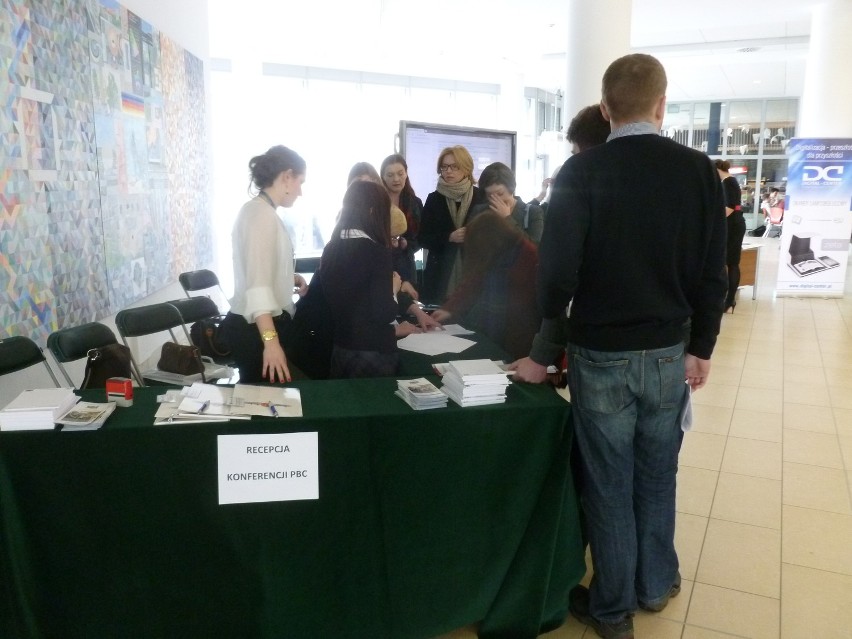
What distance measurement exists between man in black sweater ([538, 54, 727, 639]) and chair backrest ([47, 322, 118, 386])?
1840 millimetres

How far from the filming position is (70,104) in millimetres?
3010

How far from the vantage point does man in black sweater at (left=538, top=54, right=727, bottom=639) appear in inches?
65.4

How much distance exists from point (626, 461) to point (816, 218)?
24.4 ft

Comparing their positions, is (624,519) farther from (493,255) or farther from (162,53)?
(162,53)

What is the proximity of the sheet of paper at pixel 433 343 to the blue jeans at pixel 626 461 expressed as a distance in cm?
74

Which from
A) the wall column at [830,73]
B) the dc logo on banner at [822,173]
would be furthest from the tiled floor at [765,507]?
the wall column at [830,73]

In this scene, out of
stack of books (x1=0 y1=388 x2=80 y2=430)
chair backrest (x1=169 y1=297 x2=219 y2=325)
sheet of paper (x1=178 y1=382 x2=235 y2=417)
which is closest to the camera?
stack of books (x1=0 y1=388 x2=80 y2=430)

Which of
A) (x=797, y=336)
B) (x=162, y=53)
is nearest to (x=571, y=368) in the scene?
(x=162, y=53)

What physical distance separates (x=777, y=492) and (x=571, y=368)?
1706 mm

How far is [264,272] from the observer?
2205 millimetres

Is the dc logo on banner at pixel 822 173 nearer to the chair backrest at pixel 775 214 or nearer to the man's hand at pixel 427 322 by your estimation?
the man's hand at pixel 427 322

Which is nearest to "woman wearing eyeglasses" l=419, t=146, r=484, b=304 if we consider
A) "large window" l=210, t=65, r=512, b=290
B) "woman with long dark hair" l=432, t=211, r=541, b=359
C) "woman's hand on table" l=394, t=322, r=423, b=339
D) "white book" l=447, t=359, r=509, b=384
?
"woman's hand on table" l=394, t=322, r=423, b=339

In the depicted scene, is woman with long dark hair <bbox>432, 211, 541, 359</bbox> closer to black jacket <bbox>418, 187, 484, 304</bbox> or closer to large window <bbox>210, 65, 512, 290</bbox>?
black jacket <bbox>418, 187, 484, 304</bbox>

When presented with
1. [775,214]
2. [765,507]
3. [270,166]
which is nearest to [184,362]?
[270,166]
